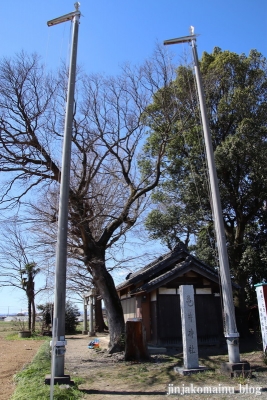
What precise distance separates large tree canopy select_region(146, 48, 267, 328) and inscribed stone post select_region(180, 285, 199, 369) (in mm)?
11083

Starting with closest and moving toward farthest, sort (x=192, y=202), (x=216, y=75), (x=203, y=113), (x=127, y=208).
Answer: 1. (x=203, y=113)
2. (x=127, y=208)
3. (x=216, y=75)
4. (x=192, y=202)

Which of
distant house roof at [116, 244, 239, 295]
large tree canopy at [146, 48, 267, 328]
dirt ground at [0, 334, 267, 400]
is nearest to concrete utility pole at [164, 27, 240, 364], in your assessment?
dirt ground at [0, 334, 267, 400]

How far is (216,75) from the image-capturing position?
2075 cm

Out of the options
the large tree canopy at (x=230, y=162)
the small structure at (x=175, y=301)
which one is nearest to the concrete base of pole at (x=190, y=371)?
the small structure at (x=175, y=301)

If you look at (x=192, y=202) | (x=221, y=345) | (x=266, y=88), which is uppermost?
(x=266, y=88)

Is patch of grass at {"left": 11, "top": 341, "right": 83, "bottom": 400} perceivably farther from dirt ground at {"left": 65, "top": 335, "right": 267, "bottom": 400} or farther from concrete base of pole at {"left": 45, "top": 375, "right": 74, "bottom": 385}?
dirt ground at {"left": 65, "top": 335, "right": 267, "bottom": 400}

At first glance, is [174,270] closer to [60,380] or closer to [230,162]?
[230,162]

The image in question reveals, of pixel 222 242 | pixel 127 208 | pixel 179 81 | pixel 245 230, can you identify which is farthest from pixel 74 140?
pixel 245 230

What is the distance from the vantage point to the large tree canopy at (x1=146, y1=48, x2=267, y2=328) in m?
20.2

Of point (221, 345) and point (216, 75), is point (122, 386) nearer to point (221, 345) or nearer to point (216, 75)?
point (221, 345)

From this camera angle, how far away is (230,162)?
20578 millimetres

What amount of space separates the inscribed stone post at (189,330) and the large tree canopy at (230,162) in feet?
36.4

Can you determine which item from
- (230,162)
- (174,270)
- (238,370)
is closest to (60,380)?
(238,370)

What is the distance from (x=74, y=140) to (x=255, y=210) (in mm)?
12812
